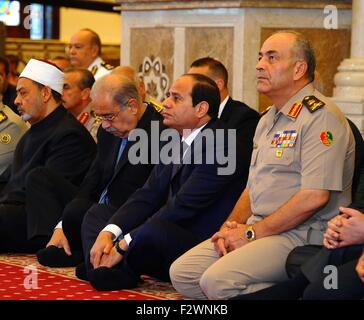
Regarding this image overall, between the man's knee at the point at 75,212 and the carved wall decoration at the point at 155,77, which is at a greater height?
the carved wall decoration at the point at 155,77

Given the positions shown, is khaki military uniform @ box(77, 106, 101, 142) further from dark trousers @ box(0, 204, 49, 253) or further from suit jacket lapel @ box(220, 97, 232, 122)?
suit jacket lapel @ box(220, 97, 232, 122)

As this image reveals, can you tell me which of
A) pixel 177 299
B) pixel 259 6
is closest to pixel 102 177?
pixel 177 299

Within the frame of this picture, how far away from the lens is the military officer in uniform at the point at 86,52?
8609 mm

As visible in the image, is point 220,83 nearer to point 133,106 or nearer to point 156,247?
point 133,106

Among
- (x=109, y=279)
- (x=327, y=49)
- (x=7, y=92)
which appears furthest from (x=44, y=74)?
(x=7, y=92)

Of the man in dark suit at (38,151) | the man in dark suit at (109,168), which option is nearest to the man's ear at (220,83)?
the man in dark suit at (109,168)

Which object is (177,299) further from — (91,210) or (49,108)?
(49,108)

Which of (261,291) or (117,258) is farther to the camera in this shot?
(117,258)

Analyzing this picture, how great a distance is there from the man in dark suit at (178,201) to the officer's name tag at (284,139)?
447 mm

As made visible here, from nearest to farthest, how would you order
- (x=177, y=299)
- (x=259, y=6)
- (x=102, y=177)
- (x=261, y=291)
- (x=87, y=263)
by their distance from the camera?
1. (x=261, y=291)
2. (x=177, y=299)
3. (x=87, y=263)
4. (x=102, y=177)
5. (x=259, y=6)

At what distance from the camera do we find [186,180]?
5203 mm

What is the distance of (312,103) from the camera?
15.3ft

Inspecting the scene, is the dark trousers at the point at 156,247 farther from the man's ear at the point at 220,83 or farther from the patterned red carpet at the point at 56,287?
the man's ear at the point at 220,83

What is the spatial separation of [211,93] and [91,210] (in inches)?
35.7
